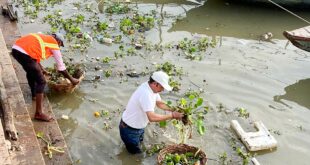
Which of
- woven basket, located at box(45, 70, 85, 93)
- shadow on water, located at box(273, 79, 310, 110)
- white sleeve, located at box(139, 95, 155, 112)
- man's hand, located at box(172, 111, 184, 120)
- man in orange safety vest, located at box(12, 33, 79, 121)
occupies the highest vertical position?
man in orange safety vest, located at box(12, 33, 79, 121)

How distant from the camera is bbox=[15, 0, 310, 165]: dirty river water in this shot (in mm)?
6625

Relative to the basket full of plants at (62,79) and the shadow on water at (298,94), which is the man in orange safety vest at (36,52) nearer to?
the basket full of plants at (62,79)

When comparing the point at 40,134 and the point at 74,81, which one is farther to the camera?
the point at 74,81

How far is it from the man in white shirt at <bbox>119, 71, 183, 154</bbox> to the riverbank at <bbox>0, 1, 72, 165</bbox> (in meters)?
0.93

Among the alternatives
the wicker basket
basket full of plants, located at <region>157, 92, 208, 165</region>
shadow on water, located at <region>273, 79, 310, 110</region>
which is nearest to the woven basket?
basket full of plants, located at <region>157, 92, 208, 165</region>

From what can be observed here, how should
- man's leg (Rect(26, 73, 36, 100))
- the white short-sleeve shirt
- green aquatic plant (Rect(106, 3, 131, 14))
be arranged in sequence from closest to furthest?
1. the white short-sleeve shirt
2. man's leg (Rect(26, 73, 36, 100))
3. green aquatic plant (Rect(106, 3, 131, 14))

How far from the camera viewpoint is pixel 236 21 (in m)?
11.6

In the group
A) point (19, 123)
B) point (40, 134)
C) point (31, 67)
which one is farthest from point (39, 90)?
point (40, 134)

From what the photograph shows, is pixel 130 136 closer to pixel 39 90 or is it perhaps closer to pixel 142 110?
pixel 142 110

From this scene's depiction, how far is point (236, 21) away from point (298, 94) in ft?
12.2

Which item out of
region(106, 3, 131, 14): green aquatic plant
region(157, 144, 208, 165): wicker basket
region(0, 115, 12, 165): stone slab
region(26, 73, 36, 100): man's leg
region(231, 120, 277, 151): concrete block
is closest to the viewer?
region(0, 115, 12, 165): stone slab

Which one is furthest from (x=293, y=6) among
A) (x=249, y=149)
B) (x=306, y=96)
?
(x=249, y=149)

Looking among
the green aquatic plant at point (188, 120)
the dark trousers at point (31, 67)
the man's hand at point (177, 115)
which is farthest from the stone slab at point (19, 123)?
the green aquatic plant at point (188, 120)

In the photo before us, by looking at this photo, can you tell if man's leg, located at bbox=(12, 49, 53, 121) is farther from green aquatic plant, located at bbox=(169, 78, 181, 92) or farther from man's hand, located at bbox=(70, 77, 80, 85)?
green aquatic plant, located at bbox=(169, 78, 181, 92)
